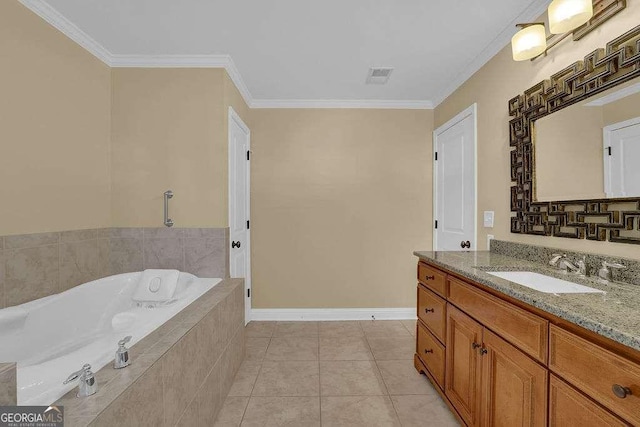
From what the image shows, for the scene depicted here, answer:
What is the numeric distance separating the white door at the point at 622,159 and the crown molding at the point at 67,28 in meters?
3.30

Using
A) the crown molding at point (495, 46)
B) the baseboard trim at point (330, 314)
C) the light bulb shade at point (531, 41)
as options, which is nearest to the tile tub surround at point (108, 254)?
the baseboard trim at point (330, 314)

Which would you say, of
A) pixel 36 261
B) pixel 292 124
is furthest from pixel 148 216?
pixel 292 124

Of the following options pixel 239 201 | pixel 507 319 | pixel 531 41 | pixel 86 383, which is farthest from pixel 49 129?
pixel 531 41

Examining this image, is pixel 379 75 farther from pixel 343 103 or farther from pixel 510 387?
pixel 510 387

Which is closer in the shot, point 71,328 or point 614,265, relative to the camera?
point 614,265

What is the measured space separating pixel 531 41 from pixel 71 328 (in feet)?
10.8

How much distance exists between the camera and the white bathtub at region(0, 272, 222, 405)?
0.92 meters

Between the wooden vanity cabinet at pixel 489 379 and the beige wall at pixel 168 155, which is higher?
the beige wall at pixel 168 155

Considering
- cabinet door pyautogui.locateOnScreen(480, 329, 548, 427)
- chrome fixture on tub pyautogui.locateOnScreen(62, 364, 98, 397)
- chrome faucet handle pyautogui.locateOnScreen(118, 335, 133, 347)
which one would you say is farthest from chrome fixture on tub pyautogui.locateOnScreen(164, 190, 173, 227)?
cabinet door pyautogui.locateOnScreen(480, 329, 548, 427)

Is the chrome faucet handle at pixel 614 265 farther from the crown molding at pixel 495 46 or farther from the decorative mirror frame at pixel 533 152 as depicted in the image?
the crown molding at pixel 495 46

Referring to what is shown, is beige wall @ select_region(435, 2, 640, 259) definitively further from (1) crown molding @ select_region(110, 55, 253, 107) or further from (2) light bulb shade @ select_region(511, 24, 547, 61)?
(1) crown molding @ select_region(110, 55, 253, 107)

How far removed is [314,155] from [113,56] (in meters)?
2.01

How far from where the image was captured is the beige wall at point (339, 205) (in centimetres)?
333

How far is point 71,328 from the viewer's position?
1809 mm
